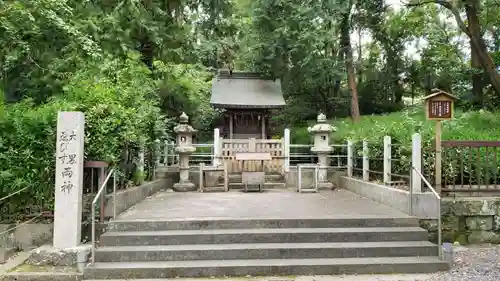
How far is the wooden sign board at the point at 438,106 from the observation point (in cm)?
668

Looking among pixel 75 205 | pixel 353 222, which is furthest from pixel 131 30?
pixel 353 222

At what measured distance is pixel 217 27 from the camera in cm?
1484

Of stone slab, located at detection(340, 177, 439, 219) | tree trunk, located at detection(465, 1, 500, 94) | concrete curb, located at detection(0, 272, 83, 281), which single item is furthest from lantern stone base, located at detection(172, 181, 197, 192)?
tree trunk, located at detection(465, 1, 500, 94)

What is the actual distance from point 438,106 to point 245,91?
35.1 feet

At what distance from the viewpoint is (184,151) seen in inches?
435

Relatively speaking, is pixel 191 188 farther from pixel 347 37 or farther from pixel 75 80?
pixel 347 37

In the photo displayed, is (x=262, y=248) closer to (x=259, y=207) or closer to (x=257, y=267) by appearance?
(x=257, y=267)

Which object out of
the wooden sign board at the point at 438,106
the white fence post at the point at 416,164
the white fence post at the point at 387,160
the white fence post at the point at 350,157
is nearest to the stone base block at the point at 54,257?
the white fence post at the point at 416,164

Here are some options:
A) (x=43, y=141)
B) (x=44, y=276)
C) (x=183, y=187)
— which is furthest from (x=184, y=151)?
(x=44, y=276)

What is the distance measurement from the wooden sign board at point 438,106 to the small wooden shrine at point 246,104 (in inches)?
355

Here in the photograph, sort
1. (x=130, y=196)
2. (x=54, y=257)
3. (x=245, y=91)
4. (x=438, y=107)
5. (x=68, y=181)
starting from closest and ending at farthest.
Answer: (x=54, y=257) < (x=68, y=181) < (x=438, y=107) < (x=130, y=196) < (x=245, y=91)

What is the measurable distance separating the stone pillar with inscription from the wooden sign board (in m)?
5.78

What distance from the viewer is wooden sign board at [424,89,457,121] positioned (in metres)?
6.68

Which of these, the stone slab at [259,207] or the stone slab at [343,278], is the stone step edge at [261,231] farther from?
the stone slab at [343,278]
